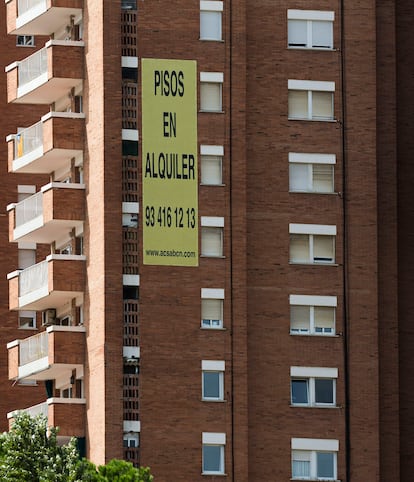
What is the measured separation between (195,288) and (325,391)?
609cm

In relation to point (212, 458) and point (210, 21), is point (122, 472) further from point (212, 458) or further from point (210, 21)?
point (210, 21)

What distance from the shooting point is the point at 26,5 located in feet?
344

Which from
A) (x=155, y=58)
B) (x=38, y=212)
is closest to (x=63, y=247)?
(x=38, y=212)

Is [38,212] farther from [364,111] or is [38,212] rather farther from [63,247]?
[364,111]

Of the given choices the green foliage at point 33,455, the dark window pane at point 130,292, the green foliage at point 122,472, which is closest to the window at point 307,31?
the dark window pane at point 130,292

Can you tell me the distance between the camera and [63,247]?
104 m

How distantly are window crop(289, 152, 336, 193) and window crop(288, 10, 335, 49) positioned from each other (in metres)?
4.10

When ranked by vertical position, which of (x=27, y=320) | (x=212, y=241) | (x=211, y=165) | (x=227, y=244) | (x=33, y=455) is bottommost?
(x=33, y=455)

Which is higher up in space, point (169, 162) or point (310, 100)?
point (310, 100)

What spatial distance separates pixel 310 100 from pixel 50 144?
31.1ft

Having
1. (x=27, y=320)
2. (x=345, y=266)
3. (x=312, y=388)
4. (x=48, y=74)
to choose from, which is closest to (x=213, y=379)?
(x=312, y=388)

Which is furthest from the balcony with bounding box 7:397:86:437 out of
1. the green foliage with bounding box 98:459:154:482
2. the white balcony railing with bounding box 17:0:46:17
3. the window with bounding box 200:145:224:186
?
the white balcony railing with bounding box 17:0:46:17

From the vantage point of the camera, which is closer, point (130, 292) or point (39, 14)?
point (130, 292)

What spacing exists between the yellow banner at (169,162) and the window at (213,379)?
3.55 meters
